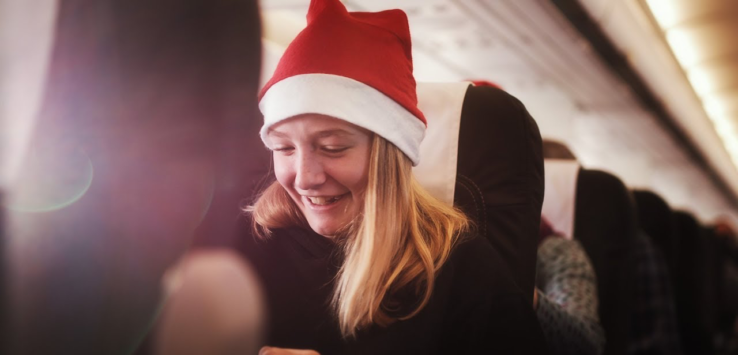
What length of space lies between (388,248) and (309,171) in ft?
0.54

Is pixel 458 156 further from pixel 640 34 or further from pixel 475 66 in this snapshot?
pixel 475 66

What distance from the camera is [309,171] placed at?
79 centimetres

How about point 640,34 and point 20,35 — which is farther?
point 640,34

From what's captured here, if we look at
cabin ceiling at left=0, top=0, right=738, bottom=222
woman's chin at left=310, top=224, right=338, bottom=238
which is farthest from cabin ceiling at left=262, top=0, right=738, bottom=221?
woman's chin at left=310, top=224, right=338, bottom=238

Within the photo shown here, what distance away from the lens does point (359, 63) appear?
2.68 feet

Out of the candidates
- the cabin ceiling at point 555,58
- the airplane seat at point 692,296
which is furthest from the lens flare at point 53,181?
the airplane seat at point 692,296

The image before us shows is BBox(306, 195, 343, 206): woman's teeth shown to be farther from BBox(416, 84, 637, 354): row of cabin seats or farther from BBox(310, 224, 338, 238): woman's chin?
BBox(416, 84, 637, 354): row of cabin seats

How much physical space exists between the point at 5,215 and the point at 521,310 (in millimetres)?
677

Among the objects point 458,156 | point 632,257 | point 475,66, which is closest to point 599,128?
point 475,66

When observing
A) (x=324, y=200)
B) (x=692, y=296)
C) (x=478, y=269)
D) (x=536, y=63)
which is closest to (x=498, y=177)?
(x=478, y=269)

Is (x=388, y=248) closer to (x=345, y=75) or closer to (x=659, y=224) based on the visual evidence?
(x=345, y=75)

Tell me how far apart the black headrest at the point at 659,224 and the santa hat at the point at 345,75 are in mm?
1838

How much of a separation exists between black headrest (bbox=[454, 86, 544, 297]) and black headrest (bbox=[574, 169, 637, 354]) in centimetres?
77

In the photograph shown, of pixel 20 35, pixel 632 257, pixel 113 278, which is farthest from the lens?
pixel 632 257
